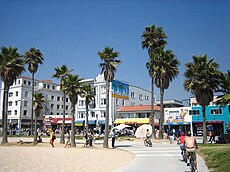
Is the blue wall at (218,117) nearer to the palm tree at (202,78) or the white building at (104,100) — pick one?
the white building at (104,100)

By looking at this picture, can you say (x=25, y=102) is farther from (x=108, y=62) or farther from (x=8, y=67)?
(x=108, y=62)

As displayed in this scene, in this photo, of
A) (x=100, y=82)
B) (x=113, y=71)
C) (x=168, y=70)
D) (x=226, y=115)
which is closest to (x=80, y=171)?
(x=113, y=71)

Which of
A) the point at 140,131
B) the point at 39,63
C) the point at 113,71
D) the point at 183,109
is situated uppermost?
the point at 39,63

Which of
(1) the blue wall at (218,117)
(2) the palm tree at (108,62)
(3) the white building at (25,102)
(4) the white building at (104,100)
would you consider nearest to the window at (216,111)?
(1) the blue wall at (218,117)

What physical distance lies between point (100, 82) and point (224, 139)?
39.8 metres

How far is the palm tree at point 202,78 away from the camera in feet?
87.2

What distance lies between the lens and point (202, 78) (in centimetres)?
2688

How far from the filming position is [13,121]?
71812mm

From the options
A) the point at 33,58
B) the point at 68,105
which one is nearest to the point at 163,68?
the point at 33,58

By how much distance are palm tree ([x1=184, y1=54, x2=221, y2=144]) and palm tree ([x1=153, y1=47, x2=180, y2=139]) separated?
7.62 metres

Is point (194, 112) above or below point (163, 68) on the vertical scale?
below

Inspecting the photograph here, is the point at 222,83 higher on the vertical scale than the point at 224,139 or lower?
higher

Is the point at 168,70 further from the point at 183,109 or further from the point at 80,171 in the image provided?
the point at 80,171

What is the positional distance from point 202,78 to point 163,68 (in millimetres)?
8826
